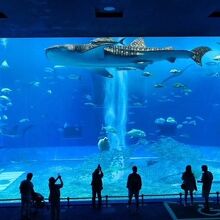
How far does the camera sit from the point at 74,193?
19719 mm

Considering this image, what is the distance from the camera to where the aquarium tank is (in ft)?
74.7

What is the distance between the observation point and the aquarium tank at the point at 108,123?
74.7ft

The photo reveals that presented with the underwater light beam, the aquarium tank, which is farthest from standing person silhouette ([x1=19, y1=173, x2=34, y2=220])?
the underwater light beam

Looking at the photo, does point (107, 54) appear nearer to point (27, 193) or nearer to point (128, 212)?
point (128, 212)

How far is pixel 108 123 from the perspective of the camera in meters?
41.6
